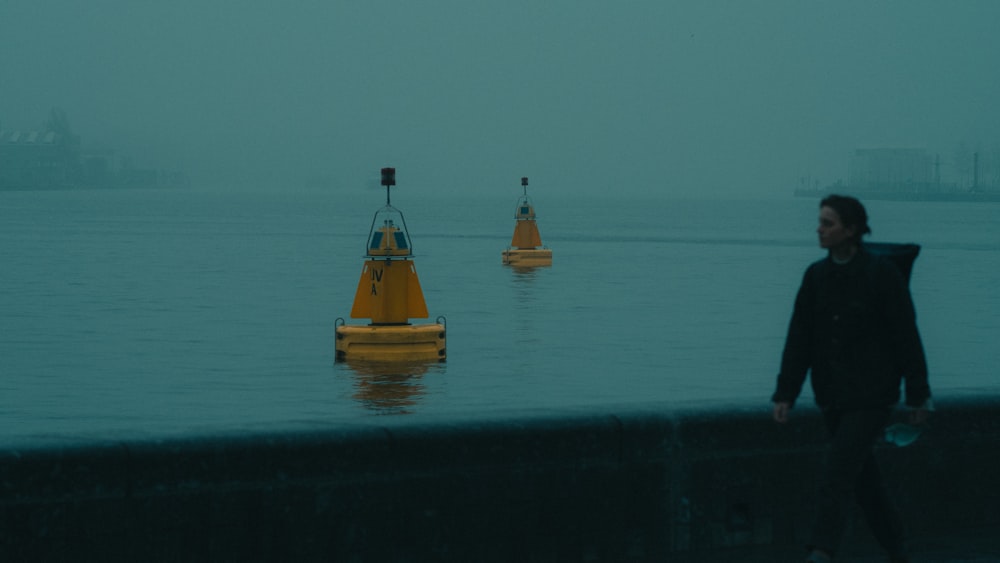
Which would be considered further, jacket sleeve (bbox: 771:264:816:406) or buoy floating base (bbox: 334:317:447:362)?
buoy floating base (bbox: 334:317:447:362)

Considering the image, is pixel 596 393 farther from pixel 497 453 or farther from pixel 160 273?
pixel 160 273

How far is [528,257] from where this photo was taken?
51625 mm

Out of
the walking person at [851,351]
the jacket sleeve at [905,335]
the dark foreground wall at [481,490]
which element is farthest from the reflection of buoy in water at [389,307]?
the jacket sleeve at [905,335]

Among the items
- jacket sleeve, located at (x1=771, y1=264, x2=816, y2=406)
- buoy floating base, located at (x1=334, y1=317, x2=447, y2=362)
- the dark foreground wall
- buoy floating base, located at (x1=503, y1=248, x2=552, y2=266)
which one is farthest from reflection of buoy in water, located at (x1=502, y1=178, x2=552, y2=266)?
jacket sleeve, located at (x1=771, y1=264, x2=816, y2=406)

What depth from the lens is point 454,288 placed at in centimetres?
4506

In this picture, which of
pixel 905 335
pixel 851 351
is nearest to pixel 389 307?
pixel 851 351

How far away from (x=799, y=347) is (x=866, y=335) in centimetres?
28

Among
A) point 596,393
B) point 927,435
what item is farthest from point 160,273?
point 927,435

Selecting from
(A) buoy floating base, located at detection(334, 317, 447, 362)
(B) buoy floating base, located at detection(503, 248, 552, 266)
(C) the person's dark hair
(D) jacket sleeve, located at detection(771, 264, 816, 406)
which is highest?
(C) the person's dark hair

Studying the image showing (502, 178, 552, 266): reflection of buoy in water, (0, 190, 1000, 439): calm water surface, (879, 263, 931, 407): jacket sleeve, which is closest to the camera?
(879, 263, 931, 407): jacket sleeve

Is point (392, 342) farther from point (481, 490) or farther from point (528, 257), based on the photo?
point (528, 257)

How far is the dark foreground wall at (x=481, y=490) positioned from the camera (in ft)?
18.9

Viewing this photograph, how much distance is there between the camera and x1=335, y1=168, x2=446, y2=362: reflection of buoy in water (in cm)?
1891

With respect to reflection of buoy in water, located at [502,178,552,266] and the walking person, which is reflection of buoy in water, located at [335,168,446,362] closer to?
the walking person
